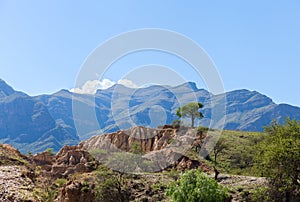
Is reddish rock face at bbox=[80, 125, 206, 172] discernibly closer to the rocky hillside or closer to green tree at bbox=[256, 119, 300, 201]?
the rocky hillside

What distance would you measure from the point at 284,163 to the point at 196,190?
26.8ft

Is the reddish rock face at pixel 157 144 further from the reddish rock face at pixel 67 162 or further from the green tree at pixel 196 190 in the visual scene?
the green tree at pixel 196 190

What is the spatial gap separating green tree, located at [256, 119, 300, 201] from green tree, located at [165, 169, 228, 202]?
18.3 ft

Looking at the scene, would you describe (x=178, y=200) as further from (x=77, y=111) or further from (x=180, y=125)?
(x=180, y=125)

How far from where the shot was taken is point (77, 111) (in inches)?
1287

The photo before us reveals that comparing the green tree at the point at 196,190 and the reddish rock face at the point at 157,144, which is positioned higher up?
the reddish rock face at the point at 157,144

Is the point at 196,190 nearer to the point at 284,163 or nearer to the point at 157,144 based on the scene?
the point at 284,163

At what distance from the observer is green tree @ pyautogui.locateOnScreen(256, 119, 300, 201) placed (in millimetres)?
25484

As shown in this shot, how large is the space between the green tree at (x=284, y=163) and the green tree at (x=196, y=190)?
18.3 ft

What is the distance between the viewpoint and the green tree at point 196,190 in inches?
889

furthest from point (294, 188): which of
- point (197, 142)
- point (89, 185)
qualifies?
point (197, 142)

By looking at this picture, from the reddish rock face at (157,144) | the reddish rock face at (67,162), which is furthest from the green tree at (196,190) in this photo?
the reddish rock face at (67,162)

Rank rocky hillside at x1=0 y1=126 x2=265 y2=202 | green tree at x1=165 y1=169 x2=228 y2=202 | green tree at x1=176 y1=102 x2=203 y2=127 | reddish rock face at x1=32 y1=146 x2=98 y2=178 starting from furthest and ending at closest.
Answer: green tree at x1=176 y1=102 x2=203 y2=127
reddish rock face at x1=32 y1=146 x2=98 y2=178
green tree at x1=165 y1=169 x2=228 y2=202
rocky hillside at x1=0 y1=126 x2=265 y2=202

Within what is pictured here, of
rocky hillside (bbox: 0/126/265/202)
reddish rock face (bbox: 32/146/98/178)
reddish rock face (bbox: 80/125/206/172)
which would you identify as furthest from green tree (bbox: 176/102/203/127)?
reddish rock face (bbox: 32/146/98/178)
